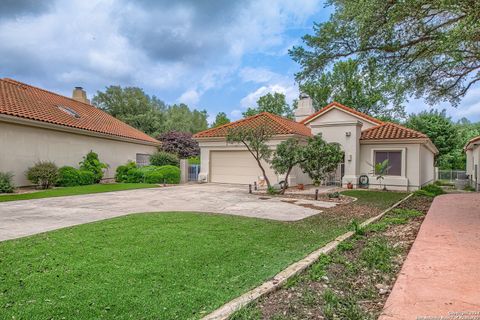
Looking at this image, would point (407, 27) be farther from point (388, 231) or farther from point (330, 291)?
point (330, 291)

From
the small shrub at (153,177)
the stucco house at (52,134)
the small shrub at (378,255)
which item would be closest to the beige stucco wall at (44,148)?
the stucco house at (52,134)

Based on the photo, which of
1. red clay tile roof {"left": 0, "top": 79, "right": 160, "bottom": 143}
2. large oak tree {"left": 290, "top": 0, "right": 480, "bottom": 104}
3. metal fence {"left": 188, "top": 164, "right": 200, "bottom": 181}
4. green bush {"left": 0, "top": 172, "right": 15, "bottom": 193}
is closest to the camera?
large oak tree {"left": 290, "top": 0, "right": 480, "bottom": 104}

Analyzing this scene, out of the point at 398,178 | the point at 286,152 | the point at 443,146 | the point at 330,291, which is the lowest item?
the point at 330,291

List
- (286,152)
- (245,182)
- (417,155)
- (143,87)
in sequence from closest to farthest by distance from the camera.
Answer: (286,152)
(417,155)
(245,182)
(143,87)

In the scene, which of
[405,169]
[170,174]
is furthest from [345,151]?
[170,174]

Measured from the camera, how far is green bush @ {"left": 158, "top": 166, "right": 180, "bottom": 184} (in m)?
19.1

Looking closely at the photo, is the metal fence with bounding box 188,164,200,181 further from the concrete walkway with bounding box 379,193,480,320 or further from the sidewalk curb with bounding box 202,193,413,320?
the sidewalk curb with bounding box 202,193,413,320

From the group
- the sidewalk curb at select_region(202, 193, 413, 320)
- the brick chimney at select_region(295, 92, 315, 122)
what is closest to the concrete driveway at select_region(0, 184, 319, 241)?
the sidewalk curb at select_region(202, 193, 413, 320)

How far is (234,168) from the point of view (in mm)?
19125

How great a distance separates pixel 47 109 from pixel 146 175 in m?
6.70


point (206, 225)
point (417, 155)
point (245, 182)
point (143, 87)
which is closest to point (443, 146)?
point (417, 155)

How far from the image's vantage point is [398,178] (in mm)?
17578

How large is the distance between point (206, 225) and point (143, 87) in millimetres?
46565

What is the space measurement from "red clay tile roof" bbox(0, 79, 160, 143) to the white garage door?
662 centimetres
